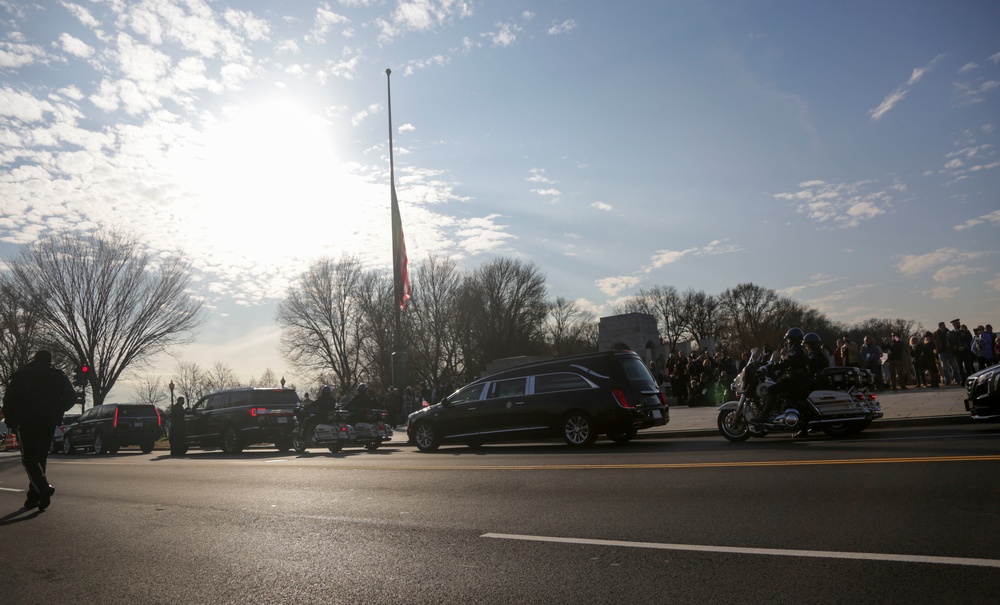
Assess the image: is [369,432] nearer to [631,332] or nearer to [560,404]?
[560,404]

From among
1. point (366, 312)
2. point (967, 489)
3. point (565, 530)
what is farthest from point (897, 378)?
point (366, 312)

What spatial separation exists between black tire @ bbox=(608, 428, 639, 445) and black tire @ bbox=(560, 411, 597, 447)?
40 cm

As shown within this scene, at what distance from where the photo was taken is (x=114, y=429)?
84.6 feet

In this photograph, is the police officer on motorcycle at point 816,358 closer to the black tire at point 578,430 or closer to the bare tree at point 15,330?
the black tire at point 578,430

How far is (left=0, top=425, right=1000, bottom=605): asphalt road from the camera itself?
4523 mm

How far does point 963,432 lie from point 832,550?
837 centimetres

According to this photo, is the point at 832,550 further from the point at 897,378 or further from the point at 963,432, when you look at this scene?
the point at 897,378

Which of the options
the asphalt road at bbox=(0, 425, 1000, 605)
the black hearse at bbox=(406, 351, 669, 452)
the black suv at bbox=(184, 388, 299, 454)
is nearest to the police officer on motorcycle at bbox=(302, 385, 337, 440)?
the black suv at bbox=(184, 388, 299, 454)

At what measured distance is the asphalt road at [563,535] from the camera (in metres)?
4.52

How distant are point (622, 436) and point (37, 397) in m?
10.5

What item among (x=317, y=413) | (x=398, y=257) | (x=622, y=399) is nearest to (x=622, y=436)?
(x=622, y=399)

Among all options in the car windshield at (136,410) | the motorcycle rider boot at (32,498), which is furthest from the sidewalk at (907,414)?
the car windshield at (136,410)

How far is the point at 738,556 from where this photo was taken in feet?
16.4

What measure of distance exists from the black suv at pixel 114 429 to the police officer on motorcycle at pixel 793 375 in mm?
21766
